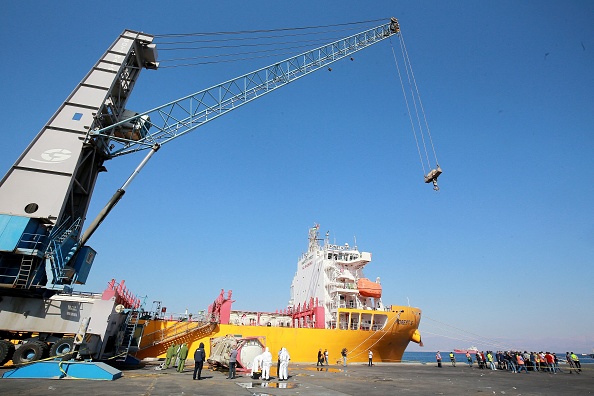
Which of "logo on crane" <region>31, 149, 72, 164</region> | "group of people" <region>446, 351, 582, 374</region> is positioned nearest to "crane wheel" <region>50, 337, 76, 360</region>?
"logo on crane" <region>31, 149, 72, 164</region>

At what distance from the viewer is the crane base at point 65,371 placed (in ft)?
39.9

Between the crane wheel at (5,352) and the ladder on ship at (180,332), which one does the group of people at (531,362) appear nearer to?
the ladder on ship at (180,332)

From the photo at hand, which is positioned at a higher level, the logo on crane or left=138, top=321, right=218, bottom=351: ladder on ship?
the logo on crane

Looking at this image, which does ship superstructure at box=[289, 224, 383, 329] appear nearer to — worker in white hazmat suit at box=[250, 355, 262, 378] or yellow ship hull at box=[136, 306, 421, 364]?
yellow ship hull at box=[136, 306, 421, 364]

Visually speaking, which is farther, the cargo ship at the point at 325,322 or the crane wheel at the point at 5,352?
the cargo ship at the point at 325,322

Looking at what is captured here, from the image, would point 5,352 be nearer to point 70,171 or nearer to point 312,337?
point 70,171

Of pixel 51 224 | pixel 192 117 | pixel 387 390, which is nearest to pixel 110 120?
pixel 192 117

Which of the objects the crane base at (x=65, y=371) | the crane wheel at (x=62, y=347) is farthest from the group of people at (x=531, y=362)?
the crane wheel at (x=62, y=347)

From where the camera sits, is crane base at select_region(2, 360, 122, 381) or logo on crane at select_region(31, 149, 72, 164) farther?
logo on crane at select_region(31, 149, 72, 164)

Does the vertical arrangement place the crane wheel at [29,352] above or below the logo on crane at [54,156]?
below

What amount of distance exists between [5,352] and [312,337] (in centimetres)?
2176

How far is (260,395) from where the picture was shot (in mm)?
10266

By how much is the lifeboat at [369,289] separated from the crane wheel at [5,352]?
27506mm

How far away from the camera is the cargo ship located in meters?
28.0
